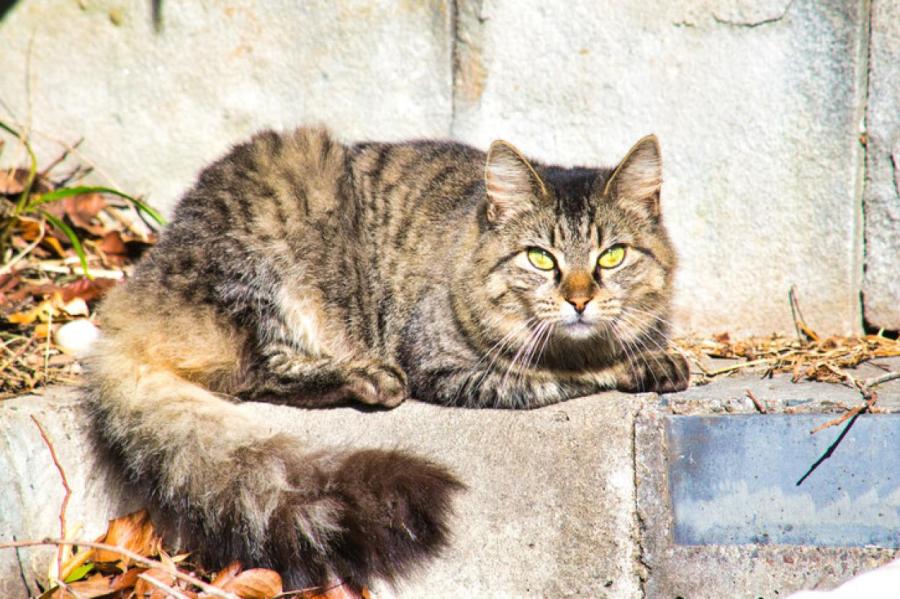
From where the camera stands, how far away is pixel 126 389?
9.41ft

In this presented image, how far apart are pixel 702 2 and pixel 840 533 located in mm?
1995

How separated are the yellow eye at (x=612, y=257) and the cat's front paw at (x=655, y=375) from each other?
324 mm

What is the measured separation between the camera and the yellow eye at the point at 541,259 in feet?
9.70

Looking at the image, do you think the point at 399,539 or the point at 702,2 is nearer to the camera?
the point at 399,539

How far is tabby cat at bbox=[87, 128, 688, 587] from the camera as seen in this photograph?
2.54 metres

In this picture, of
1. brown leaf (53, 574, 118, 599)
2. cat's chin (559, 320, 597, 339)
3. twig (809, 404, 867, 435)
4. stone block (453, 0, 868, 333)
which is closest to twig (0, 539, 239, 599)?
brown leaf (53, 574, 118, 599)

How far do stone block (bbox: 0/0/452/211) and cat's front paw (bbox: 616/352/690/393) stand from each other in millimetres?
1394

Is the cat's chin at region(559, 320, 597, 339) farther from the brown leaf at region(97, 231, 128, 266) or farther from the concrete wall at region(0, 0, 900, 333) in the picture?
the brown leaf at region(97, 231, 128, 266)

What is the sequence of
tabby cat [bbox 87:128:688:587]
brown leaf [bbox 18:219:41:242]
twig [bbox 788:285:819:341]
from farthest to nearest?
brown leaf [bbox 18:219:41:242] → twig [bbox 788:285:819:341] → tabby cat [bbox 87:128:688:587]

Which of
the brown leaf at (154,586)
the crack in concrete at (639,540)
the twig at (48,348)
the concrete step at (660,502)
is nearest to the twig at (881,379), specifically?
the concrete step at (660,502)

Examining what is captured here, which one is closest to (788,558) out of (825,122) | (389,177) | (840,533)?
(840,533)

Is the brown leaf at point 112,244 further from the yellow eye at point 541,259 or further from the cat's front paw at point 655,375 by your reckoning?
the cat's front paw at point 655,375

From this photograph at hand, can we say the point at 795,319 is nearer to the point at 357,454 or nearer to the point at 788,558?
the point at 788,558

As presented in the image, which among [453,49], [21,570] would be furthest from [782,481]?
[21,570]
